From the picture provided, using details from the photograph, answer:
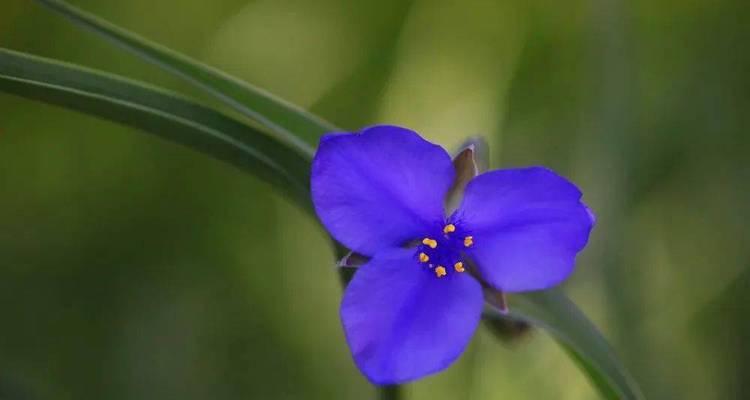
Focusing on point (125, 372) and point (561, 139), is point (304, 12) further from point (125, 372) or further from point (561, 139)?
point (125, 372)

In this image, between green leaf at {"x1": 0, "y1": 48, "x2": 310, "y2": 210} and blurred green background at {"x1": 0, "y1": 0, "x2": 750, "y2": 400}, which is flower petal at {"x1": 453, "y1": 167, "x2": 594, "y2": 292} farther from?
blurred green background at {"x1": 0, "y1": 0, "x2": 750, "y2": 400}

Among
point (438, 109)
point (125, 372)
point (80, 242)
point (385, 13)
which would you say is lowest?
point (125, 372)

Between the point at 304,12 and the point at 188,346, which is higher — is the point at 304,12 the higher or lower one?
the higher one

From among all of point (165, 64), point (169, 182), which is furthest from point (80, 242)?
point (165, 64)

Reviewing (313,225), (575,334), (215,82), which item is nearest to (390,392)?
(575,334)

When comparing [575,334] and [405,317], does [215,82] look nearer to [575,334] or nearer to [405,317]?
[405,317]

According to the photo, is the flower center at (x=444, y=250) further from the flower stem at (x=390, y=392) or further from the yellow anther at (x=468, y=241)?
the flower stem at (x=390, y=392)
